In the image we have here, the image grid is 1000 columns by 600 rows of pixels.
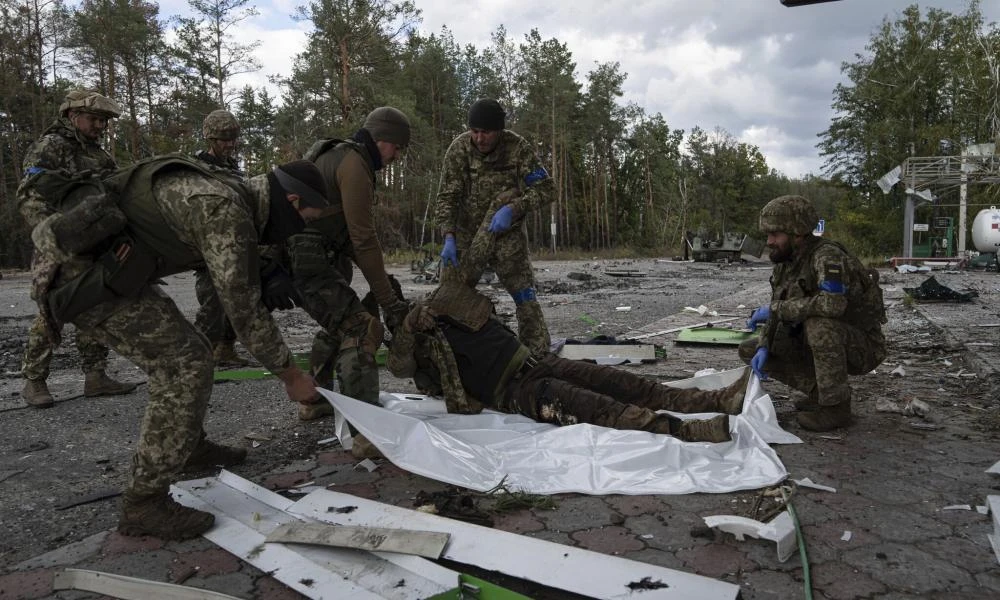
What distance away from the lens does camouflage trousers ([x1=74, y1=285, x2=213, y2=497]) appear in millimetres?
2275

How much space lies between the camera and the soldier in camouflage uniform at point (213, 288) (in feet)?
14.3

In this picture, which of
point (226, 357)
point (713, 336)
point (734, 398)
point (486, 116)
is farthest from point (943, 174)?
point (226, 357)

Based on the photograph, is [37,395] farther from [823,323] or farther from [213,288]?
[823,323]

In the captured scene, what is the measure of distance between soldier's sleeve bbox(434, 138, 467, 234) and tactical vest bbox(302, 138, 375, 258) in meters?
1.26

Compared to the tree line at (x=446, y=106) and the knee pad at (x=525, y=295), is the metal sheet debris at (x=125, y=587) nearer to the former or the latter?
the knee pad at (x=525, y=295)

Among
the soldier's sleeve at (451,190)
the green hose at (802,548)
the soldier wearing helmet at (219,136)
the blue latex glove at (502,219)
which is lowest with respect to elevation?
the green hose at (802,548)

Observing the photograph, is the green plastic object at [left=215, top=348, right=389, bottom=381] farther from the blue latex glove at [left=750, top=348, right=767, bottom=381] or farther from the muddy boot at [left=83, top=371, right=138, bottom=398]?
the blue latex glove at [left=750, top=348, right=767, bottom=381]

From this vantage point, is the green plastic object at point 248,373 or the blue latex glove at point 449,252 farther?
the green plastic object at point 248,373

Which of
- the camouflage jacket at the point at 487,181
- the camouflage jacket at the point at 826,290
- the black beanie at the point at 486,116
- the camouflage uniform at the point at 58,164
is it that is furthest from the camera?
the camouflage jacket at the point at 487,181

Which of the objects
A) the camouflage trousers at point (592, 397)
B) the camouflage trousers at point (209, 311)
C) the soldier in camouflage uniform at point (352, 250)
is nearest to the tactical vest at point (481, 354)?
the camouflage trousers at point (592, 397)

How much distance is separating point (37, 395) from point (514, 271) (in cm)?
321

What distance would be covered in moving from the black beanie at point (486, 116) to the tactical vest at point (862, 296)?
2.14 m

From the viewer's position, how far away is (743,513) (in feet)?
7.70

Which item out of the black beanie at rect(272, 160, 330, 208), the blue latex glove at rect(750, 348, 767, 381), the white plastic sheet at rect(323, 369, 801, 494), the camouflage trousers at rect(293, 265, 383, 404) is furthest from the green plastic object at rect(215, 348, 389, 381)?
the blue latex glove at rect(750, 348, 767, 381)
